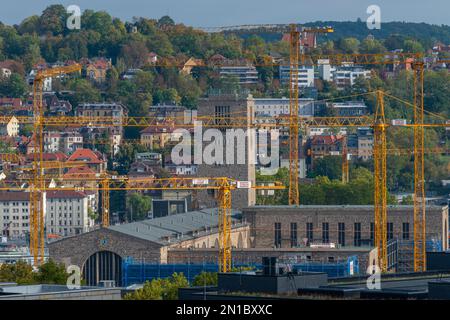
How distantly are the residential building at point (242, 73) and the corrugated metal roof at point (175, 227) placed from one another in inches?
4237

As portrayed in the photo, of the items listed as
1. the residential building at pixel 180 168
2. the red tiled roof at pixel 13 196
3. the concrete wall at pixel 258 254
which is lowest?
the red tiled roof at pixel 13 196

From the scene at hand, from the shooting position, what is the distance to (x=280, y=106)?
580 feet

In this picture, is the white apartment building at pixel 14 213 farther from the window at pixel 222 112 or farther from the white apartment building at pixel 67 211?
the window at pixel 222 112

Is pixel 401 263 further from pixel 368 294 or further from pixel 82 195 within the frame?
pixel 82 195

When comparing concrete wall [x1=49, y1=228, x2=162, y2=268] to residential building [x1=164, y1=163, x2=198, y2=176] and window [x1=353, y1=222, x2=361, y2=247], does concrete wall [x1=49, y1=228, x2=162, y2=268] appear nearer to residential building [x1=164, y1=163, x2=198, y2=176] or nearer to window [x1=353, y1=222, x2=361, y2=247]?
window [x1=353, y1=222, x2=361, y2=247]

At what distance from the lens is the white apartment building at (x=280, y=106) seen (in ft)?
568

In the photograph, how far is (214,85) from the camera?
191000 millimetres

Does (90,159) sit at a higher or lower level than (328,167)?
higher

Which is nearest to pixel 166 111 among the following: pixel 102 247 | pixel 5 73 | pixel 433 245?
pixel 5 73

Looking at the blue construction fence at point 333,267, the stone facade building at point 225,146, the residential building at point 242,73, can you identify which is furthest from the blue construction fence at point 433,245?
the residential building at point 242,73

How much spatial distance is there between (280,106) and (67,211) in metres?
44.3

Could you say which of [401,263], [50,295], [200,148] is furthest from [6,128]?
[50,295]

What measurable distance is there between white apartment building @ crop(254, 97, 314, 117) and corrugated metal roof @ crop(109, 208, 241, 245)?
290 ft

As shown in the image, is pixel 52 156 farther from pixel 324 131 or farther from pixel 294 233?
pixel 294 233
